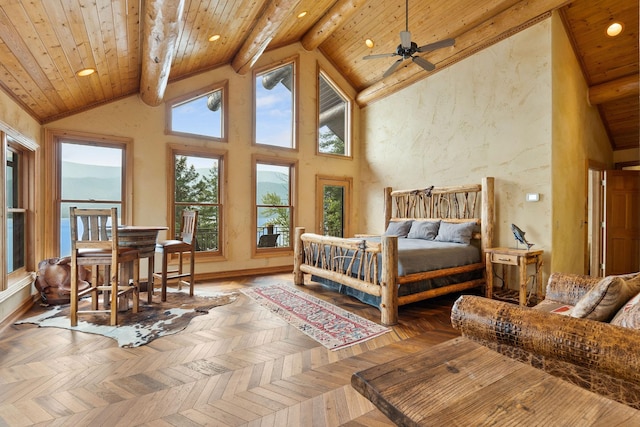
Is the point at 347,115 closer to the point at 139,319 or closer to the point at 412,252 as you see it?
the point at 412,252

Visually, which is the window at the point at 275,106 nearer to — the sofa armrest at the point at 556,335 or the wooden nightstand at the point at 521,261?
the wooden nightstand at the point at 521,261

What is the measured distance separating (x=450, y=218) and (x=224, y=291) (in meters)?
3.66

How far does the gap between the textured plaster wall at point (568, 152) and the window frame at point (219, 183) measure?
4.94 meters

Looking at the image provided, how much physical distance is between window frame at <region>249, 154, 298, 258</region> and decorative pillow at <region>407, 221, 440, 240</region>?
7.69ft

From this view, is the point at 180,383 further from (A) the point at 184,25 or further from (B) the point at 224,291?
(A) the point at 184,25

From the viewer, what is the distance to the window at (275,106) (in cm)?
605

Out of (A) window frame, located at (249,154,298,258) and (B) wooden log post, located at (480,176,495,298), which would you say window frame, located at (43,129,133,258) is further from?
(B) wooden log post, located at (480,176,495,298)

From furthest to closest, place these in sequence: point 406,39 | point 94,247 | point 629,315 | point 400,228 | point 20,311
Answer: point 400,228 → point 406,39 → point 20,311 → point 94,247 → point 629,315

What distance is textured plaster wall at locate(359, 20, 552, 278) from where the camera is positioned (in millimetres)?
4145

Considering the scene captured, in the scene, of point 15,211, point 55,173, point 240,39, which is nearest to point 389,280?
point 240,39

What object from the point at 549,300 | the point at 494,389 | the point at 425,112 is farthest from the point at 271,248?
the point at 494,389

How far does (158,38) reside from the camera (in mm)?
3109

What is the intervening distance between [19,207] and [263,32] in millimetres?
3907

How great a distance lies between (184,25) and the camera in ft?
Answer: 12.7
